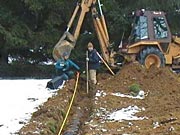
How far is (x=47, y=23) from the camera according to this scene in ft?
78.2

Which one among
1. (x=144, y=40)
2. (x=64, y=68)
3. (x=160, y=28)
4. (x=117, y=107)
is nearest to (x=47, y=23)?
(x=144, y=40)

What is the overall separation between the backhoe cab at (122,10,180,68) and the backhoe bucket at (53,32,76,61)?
219 cm

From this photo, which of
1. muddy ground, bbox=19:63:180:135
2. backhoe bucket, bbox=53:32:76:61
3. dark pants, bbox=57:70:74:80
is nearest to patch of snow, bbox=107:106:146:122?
muddy ground, bbox=19:63:180:135

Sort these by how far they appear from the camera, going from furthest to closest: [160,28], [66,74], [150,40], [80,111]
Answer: [160,28] < [150,40] < [66,74] < [80,111]

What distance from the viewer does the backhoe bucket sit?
1867cm

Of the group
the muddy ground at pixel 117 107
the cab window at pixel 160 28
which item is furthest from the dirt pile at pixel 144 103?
the cab window at pixel 160 28

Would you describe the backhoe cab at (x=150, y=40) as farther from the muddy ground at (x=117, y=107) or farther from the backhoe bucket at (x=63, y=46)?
the backhoe bucket at (x=63, y=46)

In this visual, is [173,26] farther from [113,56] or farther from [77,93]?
[77,93]

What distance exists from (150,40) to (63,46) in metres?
3.43

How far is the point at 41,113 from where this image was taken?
11109 millimetres

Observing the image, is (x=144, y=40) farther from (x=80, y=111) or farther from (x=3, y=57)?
(x=3, y=57)

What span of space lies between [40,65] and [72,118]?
14414 mm

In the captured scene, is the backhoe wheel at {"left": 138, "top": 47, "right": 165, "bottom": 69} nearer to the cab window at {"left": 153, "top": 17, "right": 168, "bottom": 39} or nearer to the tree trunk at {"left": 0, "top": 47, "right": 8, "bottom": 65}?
the cab window at {"left": 153, "top": 17, "right": 168, "bottom": 39}

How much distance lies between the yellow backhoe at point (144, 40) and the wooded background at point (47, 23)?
247cm
